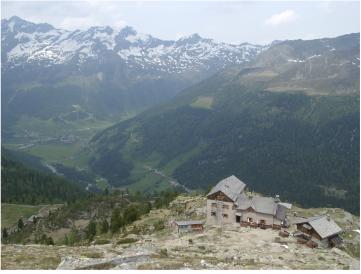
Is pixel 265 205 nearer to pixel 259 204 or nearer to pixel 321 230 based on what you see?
pixel 259 204

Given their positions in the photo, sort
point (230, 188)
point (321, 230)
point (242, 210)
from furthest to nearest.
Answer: point (230, 188) < point (242, 210) < point (321, 230)

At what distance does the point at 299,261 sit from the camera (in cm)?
6156

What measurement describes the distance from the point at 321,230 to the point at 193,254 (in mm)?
29055

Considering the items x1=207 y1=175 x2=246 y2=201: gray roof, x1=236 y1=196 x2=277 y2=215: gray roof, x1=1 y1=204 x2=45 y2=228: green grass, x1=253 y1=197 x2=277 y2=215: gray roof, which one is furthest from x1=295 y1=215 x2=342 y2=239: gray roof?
x1=1 y1=204 x2=45 y2=228: green grass

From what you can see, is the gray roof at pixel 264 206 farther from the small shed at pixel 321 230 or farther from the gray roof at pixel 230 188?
the small shed at pixel 321 230

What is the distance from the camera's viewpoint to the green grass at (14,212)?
180762 mm

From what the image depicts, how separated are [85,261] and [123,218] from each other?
6273cm

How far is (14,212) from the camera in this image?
191 m

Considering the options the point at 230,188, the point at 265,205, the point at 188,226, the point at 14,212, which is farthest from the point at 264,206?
the point at 14,212

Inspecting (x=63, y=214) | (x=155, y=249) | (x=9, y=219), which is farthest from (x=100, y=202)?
(x=155, y=249)

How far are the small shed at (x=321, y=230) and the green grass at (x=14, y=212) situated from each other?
5065 inches

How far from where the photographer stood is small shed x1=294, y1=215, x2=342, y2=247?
81250 millimetres

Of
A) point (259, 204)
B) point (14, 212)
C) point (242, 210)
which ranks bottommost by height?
point (14, 212)

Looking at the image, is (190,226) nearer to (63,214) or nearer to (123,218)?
(123,218)
